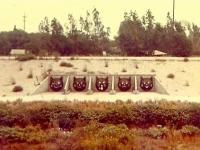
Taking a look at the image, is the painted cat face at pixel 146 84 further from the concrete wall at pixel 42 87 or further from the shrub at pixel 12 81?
the shrub at pixel 12 81

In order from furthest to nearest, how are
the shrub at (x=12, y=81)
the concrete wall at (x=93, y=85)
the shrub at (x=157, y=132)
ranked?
the shrub at (x=12, y=81) < the concrete wall at (x=93, y=85) < the shrub at (x=157, y=132)

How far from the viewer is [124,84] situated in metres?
35.8

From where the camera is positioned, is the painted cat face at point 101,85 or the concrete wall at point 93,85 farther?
the painted cat face at point 101,85

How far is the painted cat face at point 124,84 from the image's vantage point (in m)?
35.7

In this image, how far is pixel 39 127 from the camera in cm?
1939

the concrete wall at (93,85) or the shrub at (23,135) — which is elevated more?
the concrete wall at (93,85)

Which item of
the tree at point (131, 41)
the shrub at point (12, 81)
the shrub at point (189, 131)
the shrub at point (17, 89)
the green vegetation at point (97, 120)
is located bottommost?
the shrub at point (189, 131)

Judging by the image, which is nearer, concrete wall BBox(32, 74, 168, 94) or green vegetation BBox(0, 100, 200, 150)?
green vegetation BBox(0, 100, 200, 150)

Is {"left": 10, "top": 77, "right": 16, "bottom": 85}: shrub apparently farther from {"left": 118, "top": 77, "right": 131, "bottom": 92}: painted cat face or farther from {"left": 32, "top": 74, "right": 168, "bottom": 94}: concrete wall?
{"left": 118, "top": 77, "right": 131, "bottom": 92}: painted cat face

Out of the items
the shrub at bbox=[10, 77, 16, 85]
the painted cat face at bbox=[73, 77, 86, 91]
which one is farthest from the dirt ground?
the painted cat face at bbox=[73, 77, 86, 91]

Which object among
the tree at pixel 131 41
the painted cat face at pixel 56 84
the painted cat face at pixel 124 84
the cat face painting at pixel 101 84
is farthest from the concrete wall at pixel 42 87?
the tree at pixel 131 41

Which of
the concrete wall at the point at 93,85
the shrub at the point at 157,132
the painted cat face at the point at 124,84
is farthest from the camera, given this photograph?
the painted cat face at the point at 124,84

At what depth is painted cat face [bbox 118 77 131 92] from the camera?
117 ft

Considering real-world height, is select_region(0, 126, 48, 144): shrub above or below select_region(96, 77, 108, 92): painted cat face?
below
